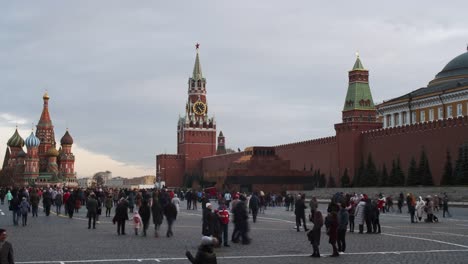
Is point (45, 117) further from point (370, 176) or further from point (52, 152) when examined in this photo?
point (370, 176)

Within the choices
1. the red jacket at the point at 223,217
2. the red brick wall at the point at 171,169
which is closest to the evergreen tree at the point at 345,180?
the red jacket at the point at 223,217

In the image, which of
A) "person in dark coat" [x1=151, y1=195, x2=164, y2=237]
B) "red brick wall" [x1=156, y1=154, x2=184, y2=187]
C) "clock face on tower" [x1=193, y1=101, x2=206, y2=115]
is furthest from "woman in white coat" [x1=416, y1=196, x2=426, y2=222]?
"clock face on tower" [x1=193, y1=101, x2=206, y2=115]

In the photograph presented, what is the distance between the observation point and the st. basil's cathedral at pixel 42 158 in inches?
3708

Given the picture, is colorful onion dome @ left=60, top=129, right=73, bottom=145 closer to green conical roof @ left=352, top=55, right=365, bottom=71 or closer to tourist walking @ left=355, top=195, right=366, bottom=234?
green conical roof @ left=352, top=55, right=365, bottom=71

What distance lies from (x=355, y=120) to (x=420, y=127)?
9.09 metres

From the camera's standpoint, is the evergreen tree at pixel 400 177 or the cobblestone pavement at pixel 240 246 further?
the evergreen tree at pixel 400 177

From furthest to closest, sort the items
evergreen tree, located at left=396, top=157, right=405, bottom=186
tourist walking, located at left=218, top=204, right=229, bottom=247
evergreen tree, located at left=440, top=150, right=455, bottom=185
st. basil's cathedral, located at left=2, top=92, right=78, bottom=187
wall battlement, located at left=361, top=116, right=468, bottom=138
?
st. basil's cathedral, located at left=2, top=92, right=78, bottom=187 < evergreen tree, located at left=396, top=157, right=405, bottom=186 < wall battlement, located at left=361, top=116, right=468, bottom=138 < evergreen tree, located at left=440, top=150, right=455, bottom=185 < tourist walking, located at left=218, top=204, right=229, bottom=247

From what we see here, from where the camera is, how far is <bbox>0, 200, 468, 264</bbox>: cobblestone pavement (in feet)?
36.8

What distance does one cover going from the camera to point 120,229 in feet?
56.7

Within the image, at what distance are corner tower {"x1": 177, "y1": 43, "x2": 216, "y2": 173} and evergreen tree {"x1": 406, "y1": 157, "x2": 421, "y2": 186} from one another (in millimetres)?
56345

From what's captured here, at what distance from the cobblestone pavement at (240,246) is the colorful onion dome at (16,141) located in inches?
3489

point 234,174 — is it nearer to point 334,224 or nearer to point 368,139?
point 368,139

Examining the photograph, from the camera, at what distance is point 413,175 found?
1618 inches

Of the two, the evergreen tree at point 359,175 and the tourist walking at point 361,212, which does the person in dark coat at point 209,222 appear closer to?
the tourist walking at point 361,212
